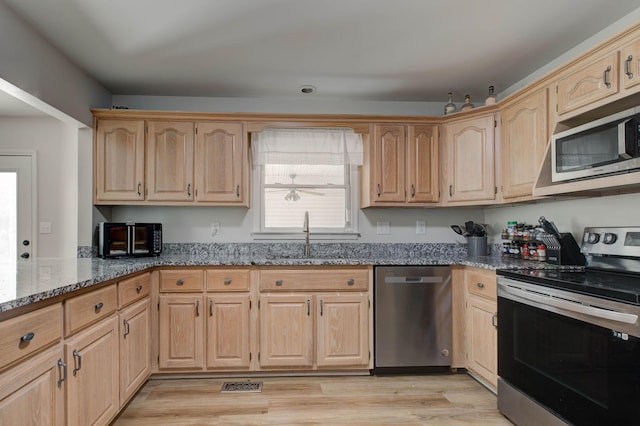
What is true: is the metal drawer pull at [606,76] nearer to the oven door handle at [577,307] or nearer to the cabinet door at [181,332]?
the oven door handle at [577,307]

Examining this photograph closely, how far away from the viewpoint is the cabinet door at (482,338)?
241cm

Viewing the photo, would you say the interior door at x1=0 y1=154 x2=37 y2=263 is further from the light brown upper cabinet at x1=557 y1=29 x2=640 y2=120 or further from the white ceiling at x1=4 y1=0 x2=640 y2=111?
the light brown upper cabinet at x1=557 y1=29 x2=640 y2=120

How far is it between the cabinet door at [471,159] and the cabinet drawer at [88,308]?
2588mm

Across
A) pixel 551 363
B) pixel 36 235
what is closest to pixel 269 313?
pixel 551 363

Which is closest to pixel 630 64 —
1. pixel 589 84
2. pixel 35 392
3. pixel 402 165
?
pixel 589 84

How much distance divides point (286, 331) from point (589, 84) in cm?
245

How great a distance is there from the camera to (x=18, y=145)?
3.56m

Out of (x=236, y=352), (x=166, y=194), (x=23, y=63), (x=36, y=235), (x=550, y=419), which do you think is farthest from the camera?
(x=36, y=235)

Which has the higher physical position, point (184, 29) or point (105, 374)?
point (184, 29)

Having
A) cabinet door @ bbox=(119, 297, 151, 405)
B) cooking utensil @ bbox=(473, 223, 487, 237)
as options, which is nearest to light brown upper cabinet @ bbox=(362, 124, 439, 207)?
cooking utensil @ bbox=(473, 223, 487, 237)

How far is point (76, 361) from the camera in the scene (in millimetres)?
1644

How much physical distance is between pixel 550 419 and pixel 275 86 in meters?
2.93

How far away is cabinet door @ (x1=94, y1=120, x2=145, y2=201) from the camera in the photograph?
3000 mm

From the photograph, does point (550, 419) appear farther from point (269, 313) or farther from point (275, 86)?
point (275, 86)
